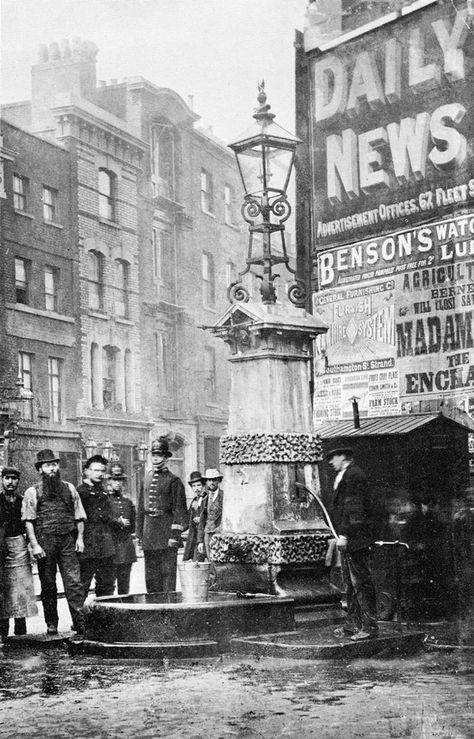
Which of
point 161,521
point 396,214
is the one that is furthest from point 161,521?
point 396,214

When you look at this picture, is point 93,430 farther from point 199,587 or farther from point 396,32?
point 199,587

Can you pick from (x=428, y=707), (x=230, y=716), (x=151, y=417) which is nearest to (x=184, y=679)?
(x=230, y=716)

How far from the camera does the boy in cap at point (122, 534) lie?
36.4 ft

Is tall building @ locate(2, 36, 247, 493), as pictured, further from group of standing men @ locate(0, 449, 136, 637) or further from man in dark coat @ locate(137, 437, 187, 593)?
group of standing men @ locate(0, 449, 136, 637)

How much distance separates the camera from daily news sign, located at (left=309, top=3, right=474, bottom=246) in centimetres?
1309

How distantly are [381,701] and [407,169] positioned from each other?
8868 millimetres

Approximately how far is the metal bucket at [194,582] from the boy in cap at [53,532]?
59.0 inches

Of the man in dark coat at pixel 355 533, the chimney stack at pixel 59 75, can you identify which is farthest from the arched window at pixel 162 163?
the man in dark coat at pixel 355 533

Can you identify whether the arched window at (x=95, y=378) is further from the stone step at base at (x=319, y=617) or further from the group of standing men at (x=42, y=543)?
the stone step at base at (x=319, y=617)

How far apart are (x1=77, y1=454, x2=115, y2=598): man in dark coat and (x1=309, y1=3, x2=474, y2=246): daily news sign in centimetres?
559

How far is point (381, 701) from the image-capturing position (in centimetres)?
607

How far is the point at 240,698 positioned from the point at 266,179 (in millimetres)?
4853

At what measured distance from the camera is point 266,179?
9.50 metres

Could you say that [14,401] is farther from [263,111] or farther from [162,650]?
[162,650]
